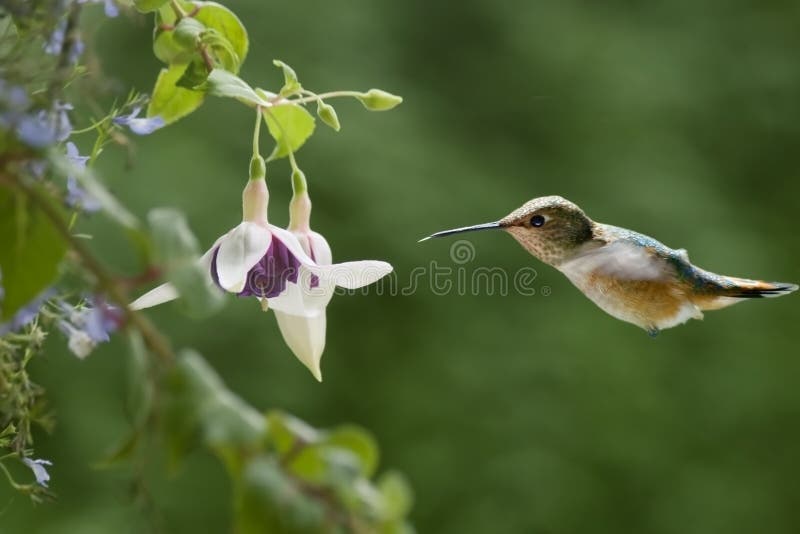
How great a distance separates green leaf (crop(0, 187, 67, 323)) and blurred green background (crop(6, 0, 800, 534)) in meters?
1.74

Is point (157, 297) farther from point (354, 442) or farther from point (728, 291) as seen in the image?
point (728, 291)

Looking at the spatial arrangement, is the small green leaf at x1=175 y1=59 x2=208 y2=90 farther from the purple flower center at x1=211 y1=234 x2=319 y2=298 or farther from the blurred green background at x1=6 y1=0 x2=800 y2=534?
the blurred green background at x1=6 y1=0 x2=800 y2=534

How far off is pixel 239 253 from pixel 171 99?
10cm

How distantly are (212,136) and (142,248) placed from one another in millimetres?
2057

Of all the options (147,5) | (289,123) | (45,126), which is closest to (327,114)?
(289,123)

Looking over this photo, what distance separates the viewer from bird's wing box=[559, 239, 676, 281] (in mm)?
805

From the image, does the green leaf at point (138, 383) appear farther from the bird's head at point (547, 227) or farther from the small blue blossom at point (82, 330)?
the bird's head at point (547, 227)

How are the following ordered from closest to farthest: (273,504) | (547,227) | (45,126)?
(273,504) → (45,126) → (547,227)

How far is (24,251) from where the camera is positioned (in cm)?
31

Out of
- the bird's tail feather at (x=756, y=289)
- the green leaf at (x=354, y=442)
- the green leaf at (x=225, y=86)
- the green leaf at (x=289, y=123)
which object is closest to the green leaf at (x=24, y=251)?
the green leaf at (x=354, y=442)

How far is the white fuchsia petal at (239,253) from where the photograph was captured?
0.61 m

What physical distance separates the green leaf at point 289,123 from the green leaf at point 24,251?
33 centimetres

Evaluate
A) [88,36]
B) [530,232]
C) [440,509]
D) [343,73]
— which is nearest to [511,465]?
[440,509]

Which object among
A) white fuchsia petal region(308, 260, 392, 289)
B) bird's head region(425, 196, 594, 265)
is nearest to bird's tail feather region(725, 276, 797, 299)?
bird's head region(425, 196, 594, 265)
